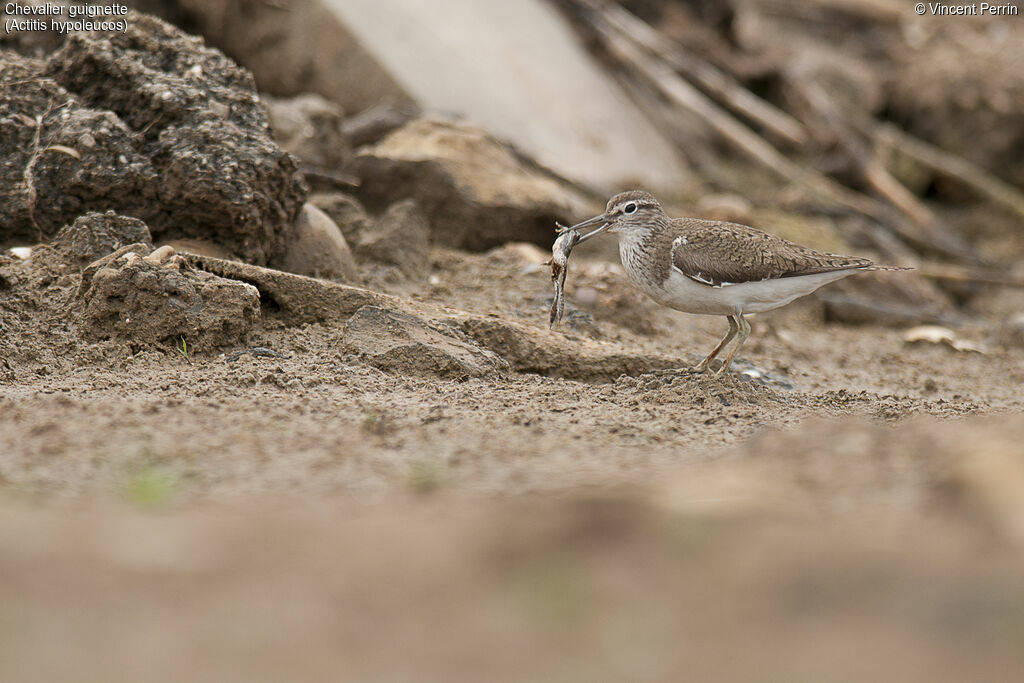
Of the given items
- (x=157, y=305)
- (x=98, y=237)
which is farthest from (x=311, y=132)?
(x=157, y=305)

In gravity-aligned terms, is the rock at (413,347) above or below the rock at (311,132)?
below

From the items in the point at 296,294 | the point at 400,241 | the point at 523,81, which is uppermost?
the point at 523,81

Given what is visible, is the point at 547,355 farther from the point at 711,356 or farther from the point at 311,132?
the point at 311,132

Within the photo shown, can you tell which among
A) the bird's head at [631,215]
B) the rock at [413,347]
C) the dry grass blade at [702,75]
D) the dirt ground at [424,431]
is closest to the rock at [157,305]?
the dirt ground at [424,431]

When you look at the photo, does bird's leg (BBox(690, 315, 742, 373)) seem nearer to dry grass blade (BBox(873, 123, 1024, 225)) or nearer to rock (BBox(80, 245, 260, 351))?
rock (BBox(80, 245, 260, 351))

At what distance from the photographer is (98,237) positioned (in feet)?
18.3

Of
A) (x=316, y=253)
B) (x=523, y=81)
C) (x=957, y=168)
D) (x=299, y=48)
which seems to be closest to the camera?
(x=316, y=253)

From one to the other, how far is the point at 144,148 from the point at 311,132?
79.6 inches

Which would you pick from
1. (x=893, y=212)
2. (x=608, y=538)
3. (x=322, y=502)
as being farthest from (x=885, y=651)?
(x=893, y=212)

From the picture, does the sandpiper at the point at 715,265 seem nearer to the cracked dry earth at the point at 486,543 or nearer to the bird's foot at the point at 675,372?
the bird's foot at the point at 675,372

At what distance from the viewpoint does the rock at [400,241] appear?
6.86 meters

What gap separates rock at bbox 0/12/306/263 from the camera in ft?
18.8

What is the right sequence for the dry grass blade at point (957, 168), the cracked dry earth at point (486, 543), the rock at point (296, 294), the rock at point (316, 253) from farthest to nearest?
the dry grass blade at point (957, 168) < the rock at point (316, 253) < the rock at point (296, 294) < the cracked dry earth at point (486, 543)

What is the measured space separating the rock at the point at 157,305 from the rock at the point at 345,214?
186 cm
